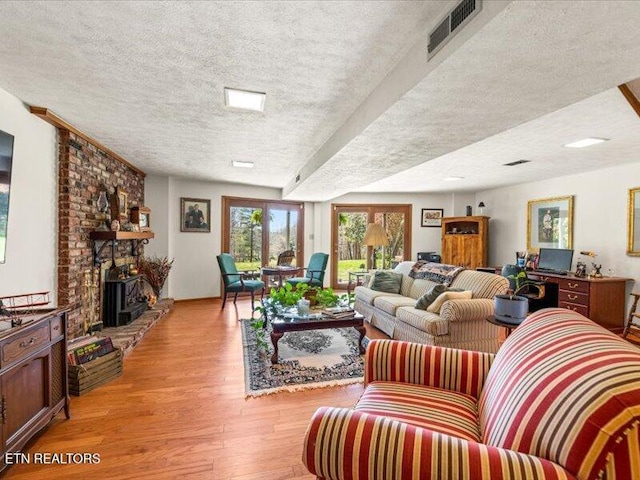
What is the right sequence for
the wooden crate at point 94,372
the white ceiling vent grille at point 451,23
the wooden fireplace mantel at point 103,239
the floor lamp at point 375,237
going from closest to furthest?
the white ceiling vent grille at point 451,23 < the wooden crate at point 94,372 < the wooden fireplace mantel at point 103,239 < the floor lamp at point 375,237

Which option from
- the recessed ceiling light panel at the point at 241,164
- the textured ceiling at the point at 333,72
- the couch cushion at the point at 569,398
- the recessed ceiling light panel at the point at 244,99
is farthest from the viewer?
the recessed ceiling light panel at the point at 241,164

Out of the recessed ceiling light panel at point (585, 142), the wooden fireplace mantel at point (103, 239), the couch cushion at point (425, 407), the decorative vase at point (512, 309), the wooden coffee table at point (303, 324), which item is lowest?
the wooden coffee table at point (303, 324)

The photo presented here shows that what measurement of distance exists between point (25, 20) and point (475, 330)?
3921mm

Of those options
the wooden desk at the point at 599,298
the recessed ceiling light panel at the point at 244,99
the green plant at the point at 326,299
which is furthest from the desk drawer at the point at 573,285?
the recessed ceiling light panel at the point at 244,99

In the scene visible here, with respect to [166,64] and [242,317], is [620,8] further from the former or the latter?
[242,317]

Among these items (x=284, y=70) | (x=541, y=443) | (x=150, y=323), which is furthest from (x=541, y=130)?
(x=150, y=323)

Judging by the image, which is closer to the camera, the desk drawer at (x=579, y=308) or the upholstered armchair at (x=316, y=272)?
the desk drawer at (x=579, y=308)

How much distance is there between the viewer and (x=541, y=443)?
2.87 feet

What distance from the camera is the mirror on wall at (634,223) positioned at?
4184 mm

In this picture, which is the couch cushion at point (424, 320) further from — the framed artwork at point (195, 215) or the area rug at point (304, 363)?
the framed artwork at point (195, 215)

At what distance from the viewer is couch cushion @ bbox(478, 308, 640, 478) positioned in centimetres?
75

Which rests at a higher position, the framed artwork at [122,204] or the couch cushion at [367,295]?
the framed artwork at [122,204]

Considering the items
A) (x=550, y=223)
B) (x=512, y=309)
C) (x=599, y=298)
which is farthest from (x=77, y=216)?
(x=550, y=223)

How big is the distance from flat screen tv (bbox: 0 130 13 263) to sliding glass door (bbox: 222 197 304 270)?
13.0 ft
